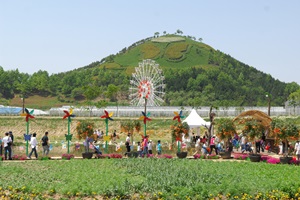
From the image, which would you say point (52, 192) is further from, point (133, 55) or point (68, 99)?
point (133, 55)

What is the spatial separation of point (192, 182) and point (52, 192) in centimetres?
539

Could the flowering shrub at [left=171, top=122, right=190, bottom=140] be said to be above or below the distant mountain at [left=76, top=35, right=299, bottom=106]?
below

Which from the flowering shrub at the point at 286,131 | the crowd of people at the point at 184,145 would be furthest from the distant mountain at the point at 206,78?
the flowering shrub at the point at 286,131

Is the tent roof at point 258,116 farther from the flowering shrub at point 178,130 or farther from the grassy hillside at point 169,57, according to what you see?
the grassy hillside at point 169,57

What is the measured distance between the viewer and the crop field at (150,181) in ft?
57.8

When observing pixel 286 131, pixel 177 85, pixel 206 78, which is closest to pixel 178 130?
pixel 286 131

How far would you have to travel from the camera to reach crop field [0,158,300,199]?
17.6 meters

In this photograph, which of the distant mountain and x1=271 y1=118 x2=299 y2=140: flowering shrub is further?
the distant mountain

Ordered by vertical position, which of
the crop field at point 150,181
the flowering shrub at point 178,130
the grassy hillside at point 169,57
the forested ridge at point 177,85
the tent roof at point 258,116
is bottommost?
the crop field at point 150,181

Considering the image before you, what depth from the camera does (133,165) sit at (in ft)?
85.8

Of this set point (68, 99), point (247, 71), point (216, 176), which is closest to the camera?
point (216, 176)

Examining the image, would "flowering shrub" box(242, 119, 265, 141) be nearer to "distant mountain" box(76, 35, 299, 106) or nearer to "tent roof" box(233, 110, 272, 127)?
"tent roof" box(233, 110, 272, 127)

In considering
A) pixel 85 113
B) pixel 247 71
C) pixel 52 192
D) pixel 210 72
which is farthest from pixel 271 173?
pixel 247 71

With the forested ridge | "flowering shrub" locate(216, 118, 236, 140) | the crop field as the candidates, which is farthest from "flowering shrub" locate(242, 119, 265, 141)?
the forested ridge
